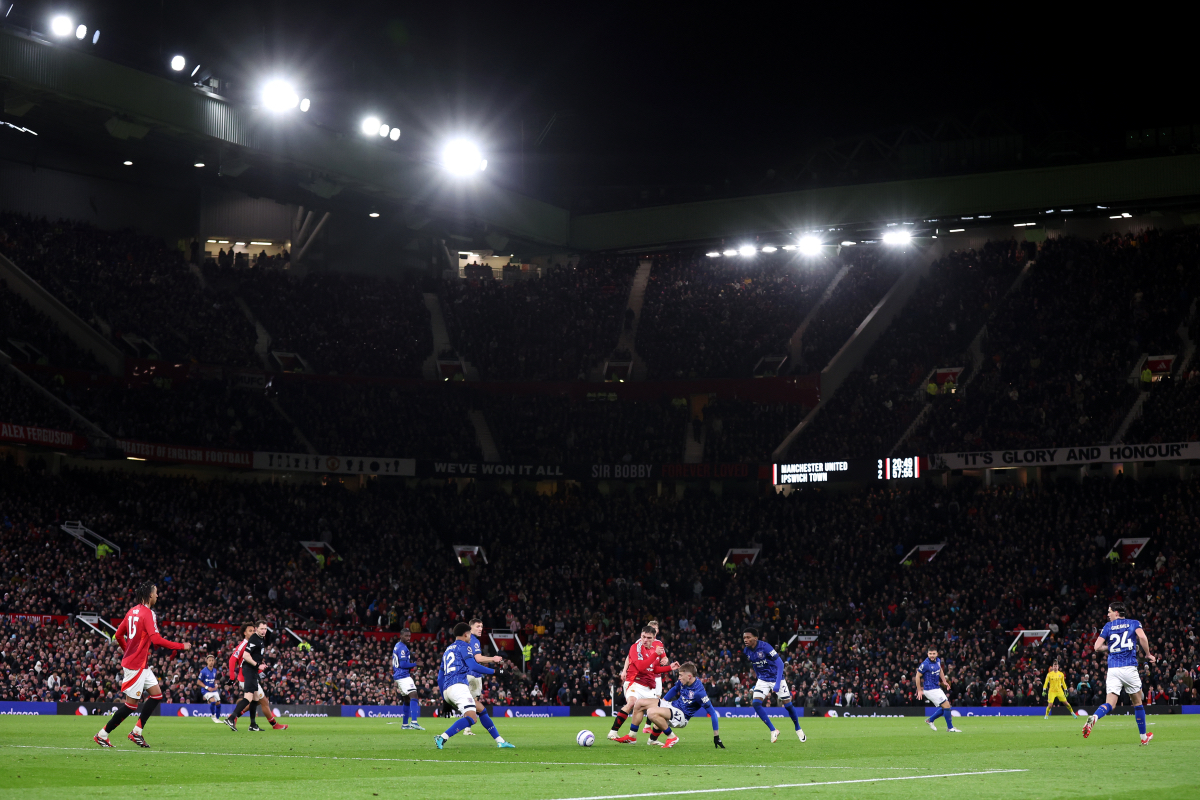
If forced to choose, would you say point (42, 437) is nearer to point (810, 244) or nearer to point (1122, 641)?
point (810, 244)

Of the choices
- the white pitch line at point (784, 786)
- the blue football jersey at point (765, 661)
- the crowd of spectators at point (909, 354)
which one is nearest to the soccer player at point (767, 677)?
the blue football jersey at point (765, 661)

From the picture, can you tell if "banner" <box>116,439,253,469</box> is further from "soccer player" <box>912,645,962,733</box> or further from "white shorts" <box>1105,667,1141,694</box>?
"white shorts" <box>1105,667,1141,694</box>

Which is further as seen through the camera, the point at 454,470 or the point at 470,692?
the point at 454,470

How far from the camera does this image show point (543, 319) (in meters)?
68.4

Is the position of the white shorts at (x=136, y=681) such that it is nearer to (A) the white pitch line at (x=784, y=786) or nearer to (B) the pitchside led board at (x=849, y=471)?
(A) the white pitch line at (x=784, y=786)

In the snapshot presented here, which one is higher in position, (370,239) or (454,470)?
(370,239)

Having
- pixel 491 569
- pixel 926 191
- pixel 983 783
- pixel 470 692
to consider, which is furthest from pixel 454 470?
pixel 983 783

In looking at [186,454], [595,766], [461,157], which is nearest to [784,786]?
[595,766]

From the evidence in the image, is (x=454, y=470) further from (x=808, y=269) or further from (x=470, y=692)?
(x=470, y=692)

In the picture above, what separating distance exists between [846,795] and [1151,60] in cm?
5141

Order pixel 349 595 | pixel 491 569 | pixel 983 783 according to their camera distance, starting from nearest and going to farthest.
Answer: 1. pixel 983 783
2. pixel 349 595
3. pixel 491 569

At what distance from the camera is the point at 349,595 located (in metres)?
53.7

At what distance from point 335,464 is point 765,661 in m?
40.2

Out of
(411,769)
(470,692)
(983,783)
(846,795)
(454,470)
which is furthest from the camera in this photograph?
(454,470)
